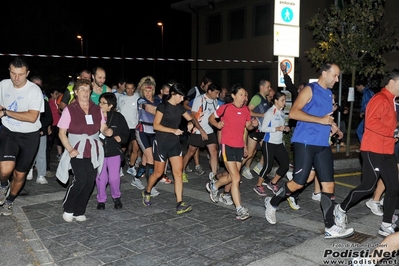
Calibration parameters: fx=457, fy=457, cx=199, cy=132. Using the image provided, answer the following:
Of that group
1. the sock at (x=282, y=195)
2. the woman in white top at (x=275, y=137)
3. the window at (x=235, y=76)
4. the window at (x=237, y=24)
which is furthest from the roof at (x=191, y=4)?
the sock at (x=282, y=195)

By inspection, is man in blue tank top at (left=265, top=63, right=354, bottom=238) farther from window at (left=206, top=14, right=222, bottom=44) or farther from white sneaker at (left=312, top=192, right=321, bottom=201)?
window at (left=206, top=14, right=222, bottom=44)

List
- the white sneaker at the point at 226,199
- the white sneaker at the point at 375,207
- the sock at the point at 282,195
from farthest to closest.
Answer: the white sneaker at the point at 226,199, the white sneaker at the point at 375,207, the sock at the point at 282,195

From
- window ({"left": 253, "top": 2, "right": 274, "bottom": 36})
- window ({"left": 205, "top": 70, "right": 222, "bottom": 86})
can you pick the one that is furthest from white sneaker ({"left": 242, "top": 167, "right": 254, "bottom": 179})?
window ({"left": 205, "top": 70, "right": 222, "bottom": 86})

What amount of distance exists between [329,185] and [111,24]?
41.0 meters

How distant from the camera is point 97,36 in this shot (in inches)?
1715

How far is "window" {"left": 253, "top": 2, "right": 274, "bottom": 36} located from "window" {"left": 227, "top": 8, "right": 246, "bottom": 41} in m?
0.89

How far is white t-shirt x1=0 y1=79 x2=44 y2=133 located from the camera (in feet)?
19.5

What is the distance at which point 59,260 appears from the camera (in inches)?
185

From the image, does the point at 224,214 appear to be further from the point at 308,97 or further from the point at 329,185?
the point at 308,97

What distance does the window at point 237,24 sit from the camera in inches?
947

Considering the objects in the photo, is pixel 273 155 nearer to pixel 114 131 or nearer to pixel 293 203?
pixel 293 203

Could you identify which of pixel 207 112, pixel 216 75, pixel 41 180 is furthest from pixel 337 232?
pixel 216 75

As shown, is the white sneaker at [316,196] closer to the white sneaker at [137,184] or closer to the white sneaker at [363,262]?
the white sneaker at [137,184]

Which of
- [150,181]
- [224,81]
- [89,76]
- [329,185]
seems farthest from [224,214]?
[224,81]
